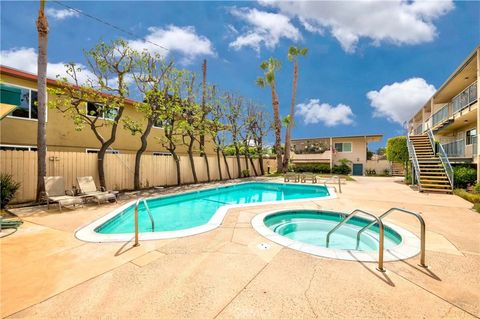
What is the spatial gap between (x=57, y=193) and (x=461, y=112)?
22616 millimetres

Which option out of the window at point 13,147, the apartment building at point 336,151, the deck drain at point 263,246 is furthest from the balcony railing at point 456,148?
the window at point 13,147

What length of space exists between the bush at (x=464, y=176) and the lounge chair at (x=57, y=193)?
63.5 ft

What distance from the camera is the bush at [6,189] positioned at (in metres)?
7.35

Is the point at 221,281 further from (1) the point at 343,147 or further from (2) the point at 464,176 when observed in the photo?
(1) the point at 343,147

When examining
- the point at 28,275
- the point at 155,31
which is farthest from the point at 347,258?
the point at 155,31

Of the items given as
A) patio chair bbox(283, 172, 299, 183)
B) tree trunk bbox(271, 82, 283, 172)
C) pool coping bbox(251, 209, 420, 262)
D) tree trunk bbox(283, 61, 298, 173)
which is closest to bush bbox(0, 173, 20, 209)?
pool coping bbox(251, 209, 420, 262)

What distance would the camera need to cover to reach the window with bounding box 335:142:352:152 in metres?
28.7

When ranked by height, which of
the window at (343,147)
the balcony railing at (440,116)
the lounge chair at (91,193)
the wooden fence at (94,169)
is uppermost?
the balcony railing at (440,116)

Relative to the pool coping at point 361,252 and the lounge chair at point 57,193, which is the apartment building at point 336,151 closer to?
the pool coping at point 361,252

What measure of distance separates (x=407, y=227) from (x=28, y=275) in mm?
8019

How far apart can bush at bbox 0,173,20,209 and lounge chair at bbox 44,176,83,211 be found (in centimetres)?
93

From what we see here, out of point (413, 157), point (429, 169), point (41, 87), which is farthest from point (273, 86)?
point (41, 87)

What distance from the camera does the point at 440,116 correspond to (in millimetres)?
17094

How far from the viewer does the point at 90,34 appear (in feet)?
36.0
